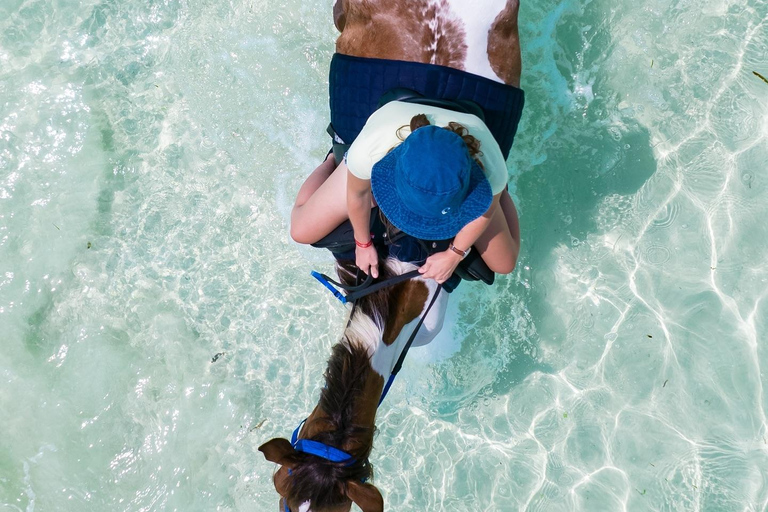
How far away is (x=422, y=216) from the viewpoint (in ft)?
6.12

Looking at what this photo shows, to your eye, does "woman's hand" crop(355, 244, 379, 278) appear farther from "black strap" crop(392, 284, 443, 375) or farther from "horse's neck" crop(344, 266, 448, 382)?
"black strap" crop(392, 284, 443, 375)

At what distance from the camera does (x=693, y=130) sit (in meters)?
3.83

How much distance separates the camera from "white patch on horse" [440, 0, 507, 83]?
2477 mm

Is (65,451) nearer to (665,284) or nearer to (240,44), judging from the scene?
(240,44)

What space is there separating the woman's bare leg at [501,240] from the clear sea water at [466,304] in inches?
41.6

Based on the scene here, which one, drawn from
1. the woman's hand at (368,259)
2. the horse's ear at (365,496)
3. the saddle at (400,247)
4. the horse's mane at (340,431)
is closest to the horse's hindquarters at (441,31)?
the saddle at (400,247)

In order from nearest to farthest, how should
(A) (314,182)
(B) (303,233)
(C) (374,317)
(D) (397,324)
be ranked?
(C) (374,317), (D) (397,324), (B) (303,233), (A) (314,182)

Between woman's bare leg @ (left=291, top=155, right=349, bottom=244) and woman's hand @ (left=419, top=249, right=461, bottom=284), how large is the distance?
453 millimetres

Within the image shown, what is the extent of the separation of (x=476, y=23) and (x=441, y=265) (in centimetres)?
114

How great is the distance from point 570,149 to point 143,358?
3405 mm

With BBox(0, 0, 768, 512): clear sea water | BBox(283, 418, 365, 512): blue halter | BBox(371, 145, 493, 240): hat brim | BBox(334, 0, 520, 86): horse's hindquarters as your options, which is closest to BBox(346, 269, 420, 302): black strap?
BBox(371, 145, 493, 240): hat brim

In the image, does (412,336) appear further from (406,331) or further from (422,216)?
(422,216)

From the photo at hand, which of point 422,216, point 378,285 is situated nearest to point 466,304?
point 378,285

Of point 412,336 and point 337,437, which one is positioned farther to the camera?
point 412,336
